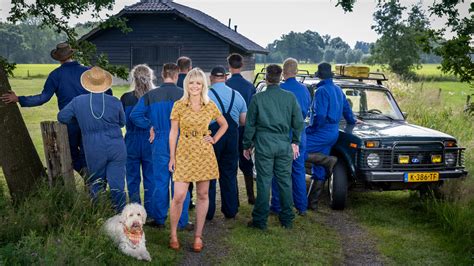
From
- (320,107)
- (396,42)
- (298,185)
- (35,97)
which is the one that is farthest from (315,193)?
(396,42)

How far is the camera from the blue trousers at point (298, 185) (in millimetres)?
7895

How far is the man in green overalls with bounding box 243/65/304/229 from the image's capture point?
273 inches

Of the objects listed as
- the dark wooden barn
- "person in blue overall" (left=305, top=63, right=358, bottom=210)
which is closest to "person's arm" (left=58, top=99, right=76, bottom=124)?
"person in blue overall" (left=305, top=63, right=358, bottom=210)

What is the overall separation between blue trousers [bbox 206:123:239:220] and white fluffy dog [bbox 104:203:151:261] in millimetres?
1805

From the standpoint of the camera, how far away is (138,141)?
708cm

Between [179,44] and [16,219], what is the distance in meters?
29.7

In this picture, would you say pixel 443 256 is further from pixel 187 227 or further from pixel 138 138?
pixel 138 138

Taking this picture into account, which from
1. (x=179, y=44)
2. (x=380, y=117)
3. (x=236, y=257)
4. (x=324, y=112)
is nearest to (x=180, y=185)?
(x=236, y=257)

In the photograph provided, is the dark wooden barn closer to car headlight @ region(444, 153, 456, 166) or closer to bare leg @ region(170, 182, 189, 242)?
car headlight @ region(444, 153, 456, 166)

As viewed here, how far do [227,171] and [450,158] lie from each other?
3.40m

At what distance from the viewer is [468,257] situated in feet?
21.0

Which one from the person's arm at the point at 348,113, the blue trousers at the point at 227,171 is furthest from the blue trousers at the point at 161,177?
the person's arm at the point at 348,113

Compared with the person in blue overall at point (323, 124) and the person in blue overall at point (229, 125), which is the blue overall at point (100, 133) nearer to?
the person in blue overall at point (229, 125)

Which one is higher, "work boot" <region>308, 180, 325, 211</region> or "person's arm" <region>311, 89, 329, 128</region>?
"person's arm" <region>311, 89, 329, 128</region>
